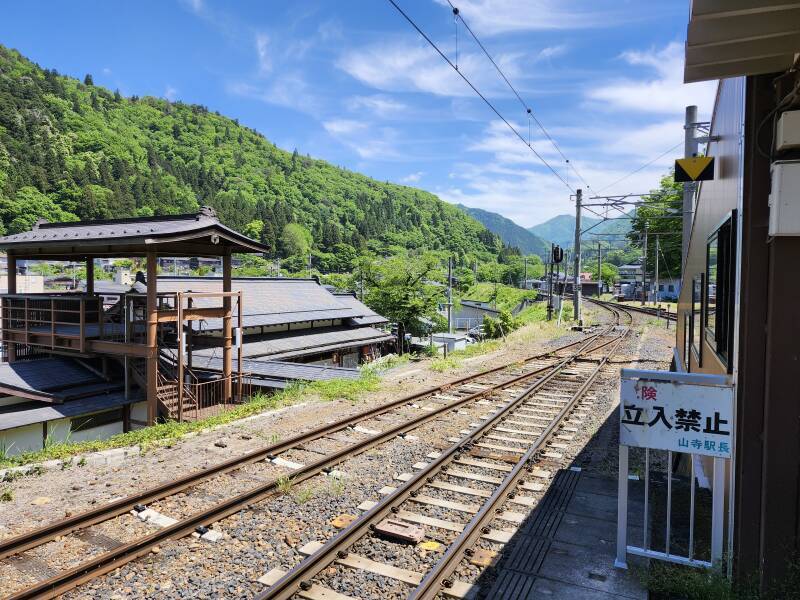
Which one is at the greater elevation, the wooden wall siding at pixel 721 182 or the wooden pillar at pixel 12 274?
the wooden wall siding at pixel 721 182

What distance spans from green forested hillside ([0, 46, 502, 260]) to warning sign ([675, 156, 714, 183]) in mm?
50825

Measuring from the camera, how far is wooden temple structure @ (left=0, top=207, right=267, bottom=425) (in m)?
11.2

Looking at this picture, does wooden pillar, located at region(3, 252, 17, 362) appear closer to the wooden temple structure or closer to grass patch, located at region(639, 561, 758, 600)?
the wooden temple structure

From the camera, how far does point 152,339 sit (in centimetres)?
1099

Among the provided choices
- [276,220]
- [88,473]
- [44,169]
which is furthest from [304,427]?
[276,220]

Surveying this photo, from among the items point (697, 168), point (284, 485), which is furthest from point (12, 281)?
point (697, 168)

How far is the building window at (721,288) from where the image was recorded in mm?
4056

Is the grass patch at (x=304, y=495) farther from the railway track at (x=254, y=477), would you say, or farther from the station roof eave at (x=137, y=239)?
the station roof eave at (x=137, y=239)

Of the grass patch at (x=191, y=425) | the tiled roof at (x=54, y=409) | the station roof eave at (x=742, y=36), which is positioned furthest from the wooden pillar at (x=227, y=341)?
the station roof eave at (x=742, y=36)

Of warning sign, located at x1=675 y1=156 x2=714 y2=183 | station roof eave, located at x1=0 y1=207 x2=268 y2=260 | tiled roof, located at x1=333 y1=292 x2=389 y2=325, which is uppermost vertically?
warning sign, located at x1=675 y1=156 x2=714 y2=183

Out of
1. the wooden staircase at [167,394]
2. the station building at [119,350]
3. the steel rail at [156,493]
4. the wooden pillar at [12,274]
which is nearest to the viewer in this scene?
the steel rail at [156,493]

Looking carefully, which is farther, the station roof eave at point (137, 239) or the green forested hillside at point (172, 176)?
the green forested hillside at point (172, 176)

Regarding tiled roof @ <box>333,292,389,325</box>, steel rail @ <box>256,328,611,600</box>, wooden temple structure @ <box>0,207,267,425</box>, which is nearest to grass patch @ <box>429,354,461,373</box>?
wooden temple structure @ <box>0,207,267,425</box>

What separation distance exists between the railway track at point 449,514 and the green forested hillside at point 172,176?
161ft
